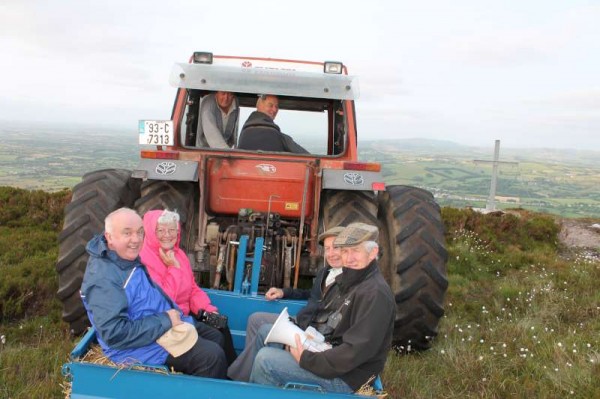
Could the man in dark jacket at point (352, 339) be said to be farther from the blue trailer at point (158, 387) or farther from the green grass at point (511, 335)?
the green grass at point (511, 335)

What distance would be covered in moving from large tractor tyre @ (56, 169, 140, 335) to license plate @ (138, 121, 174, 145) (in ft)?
1.56

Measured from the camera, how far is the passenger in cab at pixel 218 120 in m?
4.86

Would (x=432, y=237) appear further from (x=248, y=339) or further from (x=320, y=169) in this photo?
(x=248, y=339)

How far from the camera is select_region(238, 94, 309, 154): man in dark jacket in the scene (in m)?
4.60

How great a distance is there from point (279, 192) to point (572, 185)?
103 ft

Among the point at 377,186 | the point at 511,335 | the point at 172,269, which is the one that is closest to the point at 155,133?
the point at 172,269

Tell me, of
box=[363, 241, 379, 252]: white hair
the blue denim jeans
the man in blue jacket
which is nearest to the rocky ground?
box=[363, 241, 379, 252]: white hair

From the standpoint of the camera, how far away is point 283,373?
8.68ft

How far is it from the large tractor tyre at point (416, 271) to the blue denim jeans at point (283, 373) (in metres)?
1.35

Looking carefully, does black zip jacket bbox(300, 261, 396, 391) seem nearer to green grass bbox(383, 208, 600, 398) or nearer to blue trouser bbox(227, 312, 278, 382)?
blue trouser bbox(227, 312, 278, 382)

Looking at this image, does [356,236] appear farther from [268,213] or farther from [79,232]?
[79,232]

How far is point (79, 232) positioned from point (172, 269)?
88 cm

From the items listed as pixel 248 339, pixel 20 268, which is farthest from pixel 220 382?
pixel 20 268

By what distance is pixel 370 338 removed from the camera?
2.46 metres
